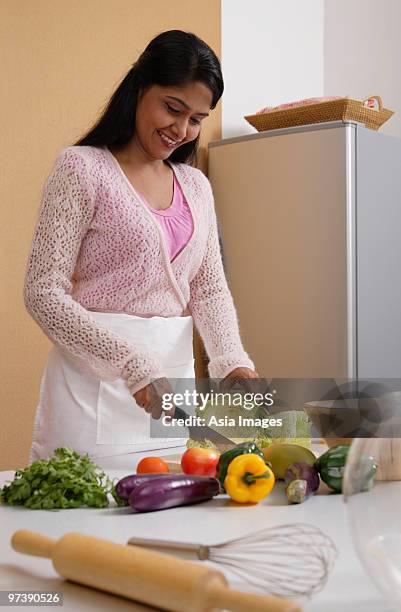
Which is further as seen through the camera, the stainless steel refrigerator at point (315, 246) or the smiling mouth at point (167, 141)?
the stainless steel refrigerator at point (315, 246)

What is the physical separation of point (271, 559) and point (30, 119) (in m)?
2.29

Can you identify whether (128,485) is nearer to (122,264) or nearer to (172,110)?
(122,264)

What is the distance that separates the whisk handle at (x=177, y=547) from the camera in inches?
33.1

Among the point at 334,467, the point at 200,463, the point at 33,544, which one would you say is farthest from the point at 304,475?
the point at 33,544

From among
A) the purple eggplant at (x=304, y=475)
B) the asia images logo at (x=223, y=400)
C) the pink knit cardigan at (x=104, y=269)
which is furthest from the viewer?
the pink knit cardigan at (x=104, y=269)

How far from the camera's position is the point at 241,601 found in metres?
0.65

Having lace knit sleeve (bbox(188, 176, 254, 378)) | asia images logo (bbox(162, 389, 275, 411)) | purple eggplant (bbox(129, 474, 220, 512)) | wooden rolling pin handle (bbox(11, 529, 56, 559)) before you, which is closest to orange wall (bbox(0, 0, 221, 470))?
lace knit sleeve (bbox(188, 176, 254, 378))

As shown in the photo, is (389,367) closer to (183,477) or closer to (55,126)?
(55,126)

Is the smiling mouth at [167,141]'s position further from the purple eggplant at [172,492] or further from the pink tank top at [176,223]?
the purple eggplant at [172,492]

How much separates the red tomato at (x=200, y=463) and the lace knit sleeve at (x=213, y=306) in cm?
61

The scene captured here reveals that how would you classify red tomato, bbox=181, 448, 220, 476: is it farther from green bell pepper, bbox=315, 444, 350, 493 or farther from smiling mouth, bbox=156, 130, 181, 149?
smiling mouth, bbox=156, 130, 181, 149

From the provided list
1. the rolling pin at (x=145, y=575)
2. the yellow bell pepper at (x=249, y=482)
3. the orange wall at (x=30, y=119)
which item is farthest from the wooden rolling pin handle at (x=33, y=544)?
the orange wall at (x=30, y=119)

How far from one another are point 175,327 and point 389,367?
1758mm

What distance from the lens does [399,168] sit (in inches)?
136
